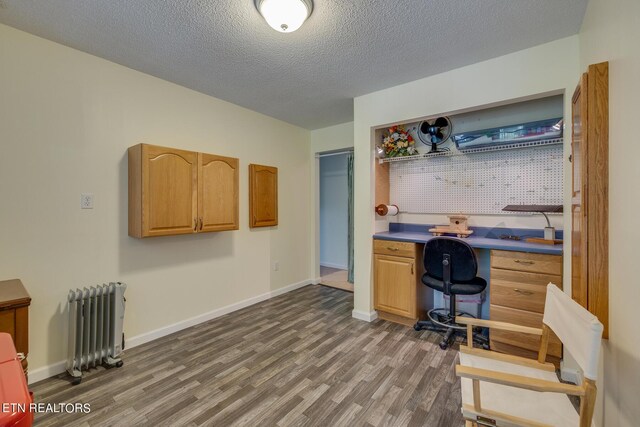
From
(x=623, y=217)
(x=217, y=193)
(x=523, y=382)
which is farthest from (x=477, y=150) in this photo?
(x=217, y=193)

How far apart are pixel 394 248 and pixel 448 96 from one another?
158cm

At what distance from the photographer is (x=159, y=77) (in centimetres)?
273

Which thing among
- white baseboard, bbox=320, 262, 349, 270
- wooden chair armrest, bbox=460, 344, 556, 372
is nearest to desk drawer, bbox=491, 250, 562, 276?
wooden chair armrest, bbox=460, 344, 556, 372

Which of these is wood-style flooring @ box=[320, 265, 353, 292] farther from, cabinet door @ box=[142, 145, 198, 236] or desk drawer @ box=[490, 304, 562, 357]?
cabinet door @ box=[142, 145, 198, 236]

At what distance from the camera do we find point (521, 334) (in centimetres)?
225

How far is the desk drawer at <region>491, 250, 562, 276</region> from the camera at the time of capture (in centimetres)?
218

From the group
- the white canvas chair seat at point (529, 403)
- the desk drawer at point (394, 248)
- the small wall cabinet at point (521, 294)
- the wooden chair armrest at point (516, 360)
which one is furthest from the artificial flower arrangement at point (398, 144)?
the white canvas chair seat at point (529, 403)

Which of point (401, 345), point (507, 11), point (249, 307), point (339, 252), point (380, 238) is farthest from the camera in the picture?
point (339, 252)

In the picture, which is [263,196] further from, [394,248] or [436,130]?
[436,130]

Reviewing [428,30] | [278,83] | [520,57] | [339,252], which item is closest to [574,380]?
[520,57]

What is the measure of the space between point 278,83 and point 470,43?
1.72 metres

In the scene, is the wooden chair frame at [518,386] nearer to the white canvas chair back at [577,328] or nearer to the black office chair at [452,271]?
the white canvas chair back at [577,328]

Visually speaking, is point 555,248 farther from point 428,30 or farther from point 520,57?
point 428,30

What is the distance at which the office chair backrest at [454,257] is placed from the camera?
2.42 meters
